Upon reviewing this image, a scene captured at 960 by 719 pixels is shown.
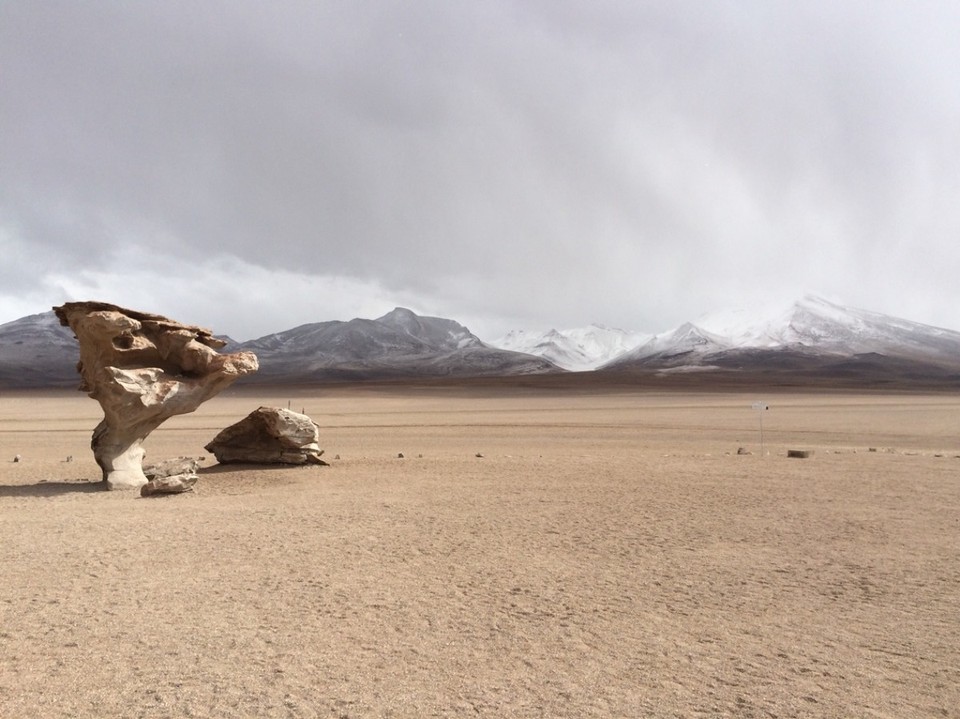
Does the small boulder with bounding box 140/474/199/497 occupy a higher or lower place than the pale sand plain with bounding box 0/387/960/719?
higher

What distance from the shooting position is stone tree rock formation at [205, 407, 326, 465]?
17297 millimetres

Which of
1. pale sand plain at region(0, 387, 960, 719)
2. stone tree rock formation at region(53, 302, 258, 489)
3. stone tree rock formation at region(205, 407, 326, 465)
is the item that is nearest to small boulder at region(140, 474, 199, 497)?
pale sand plain at region(0, 387, 960, 719)

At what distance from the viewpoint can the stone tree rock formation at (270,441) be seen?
17297mm

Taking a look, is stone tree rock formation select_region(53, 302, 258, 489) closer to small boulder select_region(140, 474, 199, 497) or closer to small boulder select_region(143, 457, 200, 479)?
small boulder select_region(143, 457, 200, 479)

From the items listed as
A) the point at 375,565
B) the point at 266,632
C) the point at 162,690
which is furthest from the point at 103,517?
the point at 162,690

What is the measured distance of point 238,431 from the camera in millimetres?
17875

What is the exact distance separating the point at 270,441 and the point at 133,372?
4.38 m

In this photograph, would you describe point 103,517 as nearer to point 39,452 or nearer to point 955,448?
point 39,452

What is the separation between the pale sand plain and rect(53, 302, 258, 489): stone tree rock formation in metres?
1.05

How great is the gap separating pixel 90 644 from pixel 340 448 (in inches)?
724

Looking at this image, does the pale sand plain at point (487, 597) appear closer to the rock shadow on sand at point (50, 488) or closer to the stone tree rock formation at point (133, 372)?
the rock shadow on sand at point (50, 488)

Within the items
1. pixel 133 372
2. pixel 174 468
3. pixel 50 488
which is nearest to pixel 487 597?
pixel 174 468

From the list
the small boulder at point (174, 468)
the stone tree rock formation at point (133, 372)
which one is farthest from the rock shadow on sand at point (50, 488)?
the small boulder at point (174, 468)

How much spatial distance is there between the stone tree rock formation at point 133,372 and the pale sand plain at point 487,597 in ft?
3.43
